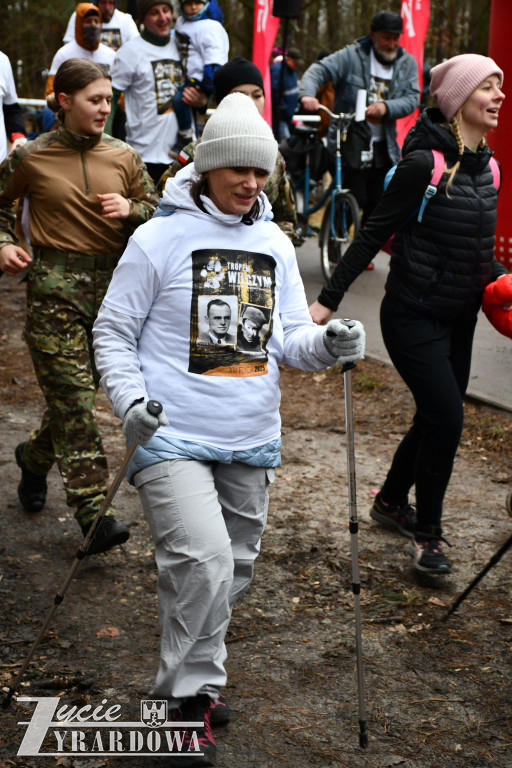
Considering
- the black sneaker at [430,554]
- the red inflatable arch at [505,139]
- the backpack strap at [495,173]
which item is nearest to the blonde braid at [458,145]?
the backpack strap at [495,173]

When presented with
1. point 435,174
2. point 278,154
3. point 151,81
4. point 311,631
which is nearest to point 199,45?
point 151,81

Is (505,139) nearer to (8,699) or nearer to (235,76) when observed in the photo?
(235,76)

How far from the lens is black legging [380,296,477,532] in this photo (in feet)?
15.2

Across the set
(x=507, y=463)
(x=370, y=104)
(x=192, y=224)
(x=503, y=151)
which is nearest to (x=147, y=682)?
(x=192, y=224)

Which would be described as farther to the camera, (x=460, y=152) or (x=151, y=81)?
(x=151, y=81)

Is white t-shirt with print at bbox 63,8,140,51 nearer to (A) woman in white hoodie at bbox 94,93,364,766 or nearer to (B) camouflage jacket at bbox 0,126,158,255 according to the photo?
(B) camouflage jacket at bbox 0,126,158,255

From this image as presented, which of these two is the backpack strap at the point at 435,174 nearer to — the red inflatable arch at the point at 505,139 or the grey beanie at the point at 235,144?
the grey beanie at the point at 235,144

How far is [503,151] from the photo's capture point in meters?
8.39

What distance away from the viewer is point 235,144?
323 cm

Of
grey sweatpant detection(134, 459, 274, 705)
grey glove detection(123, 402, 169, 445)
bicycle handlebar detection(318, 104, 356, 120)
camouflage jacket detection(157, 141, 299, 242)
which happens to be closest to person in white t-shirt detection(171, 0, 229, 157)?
bicycle handlebar detection(318, 104, 356, 120)

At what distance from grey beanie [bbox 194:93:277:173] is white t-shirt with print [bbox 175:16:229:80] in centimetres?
548

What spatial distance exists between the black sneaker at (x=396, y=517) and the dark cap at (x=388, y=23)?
5.64 meters

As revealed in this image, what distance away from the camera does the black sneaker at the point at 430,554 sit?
15.6ft

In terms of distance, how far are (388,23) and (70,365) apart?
239 inches
